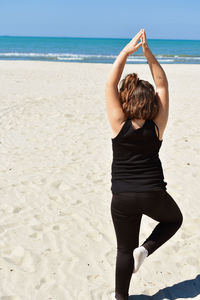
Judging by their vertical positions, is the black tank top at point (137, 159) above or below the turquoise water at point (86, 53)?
below

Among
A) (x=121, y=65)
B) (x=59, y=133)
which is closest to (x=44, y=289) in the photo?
(x=121, y=65)

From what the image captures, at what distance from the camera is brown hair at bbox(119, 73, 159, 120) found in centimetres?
233

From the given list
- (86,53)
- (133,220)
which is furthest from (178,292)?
(86,53)

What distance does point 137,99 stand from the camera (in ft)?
7.66

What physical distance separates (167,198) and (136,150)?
0.42 m

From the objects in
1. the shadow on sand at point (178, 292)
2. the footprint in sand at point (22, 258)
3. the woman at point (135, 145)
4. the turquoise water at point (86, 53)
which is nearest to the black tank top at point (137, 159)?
the woman at point (135, 145)

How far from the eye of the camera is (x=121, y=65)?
2.47 metres

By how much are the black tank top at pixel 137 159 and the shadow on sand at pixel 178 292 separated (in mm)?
1107

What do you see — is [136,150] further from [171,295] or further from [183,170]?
[183,170]

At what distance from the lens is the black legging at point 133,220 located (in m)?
2.45

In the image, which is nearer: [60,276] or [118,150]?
[118,150]

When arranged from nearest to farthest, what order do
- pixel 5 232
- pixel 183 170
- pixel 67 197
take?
pixel 5 232, pixel 67 197, pixel 183 170

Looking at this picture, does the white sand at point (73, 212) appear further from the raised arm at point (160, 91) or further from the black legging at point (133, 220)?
the raised arm at point (160, 91)

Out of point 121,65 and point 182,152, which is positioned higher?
point 121,65
